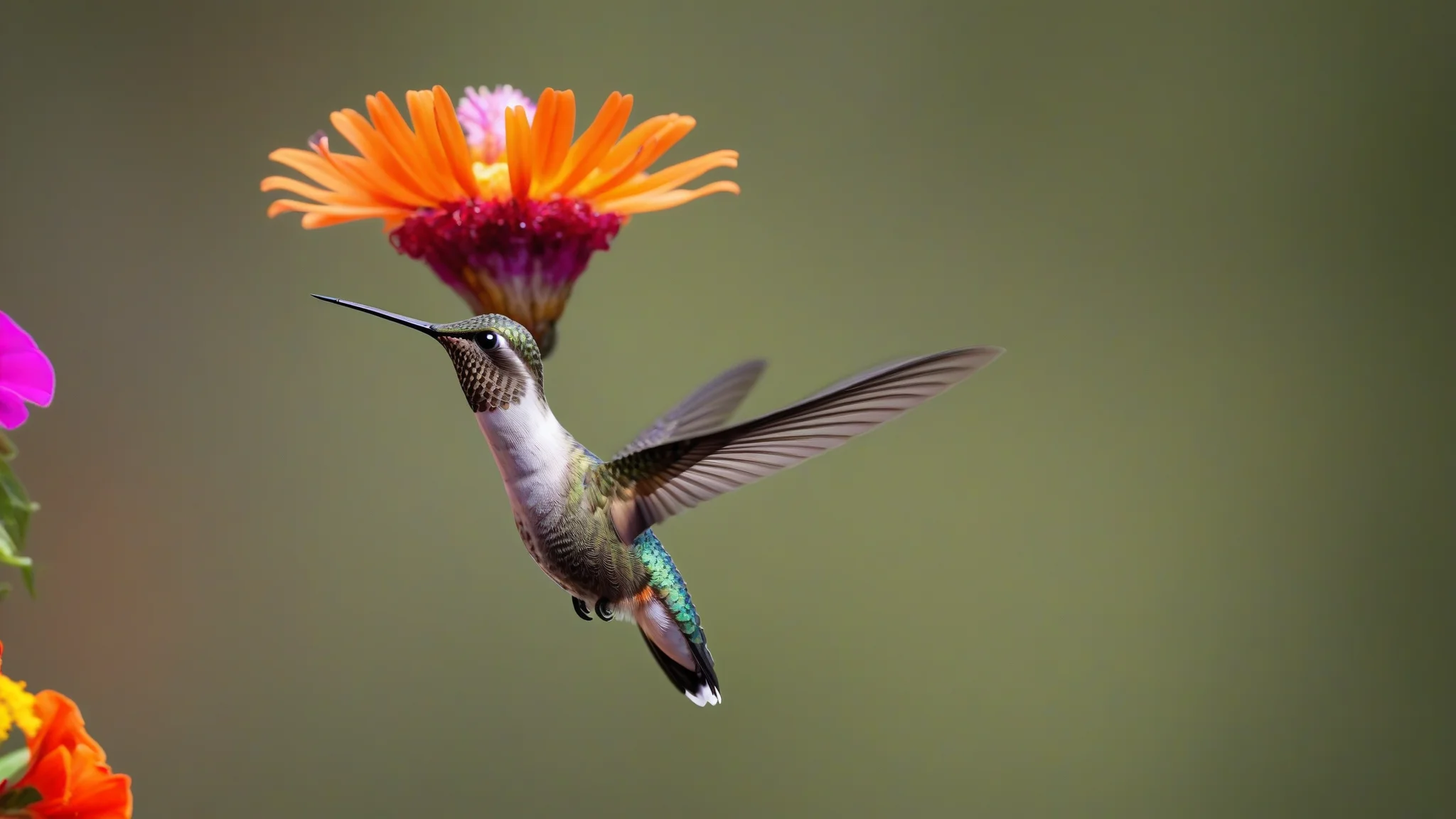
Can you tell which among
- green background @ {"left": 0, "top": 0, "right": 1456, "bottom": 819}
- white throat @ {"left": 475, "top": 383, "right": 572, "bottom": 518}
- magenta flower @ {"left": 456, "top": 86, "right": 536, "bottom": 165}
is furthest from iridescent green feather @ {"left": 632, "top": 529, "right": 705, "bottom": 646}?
green background @ {"left": 0, "top": 0, "right": 1456, "bottom": 819}

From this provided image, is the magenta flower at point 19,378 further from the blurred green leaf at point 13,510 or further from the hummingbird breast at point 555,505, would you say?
the hummingbird breast at point 555,505

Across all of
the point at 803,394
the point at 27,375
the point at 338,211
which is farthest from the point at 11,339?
the point at 803,394

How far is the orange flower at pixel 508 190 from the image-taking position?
48 cm

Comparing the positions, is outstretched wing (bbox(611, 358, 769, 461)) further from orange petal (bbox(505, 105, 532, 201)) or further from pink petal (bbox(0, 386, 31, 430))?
pink petal (bbox(0, 386, 31, 430))

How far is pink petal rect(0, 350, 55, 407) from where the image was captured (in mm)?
438

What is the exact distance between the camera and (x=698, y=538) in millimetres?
1814

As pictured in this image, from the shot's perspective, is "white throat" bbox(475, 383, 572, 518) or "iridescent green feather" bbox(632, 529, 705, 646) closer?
"white throat" bbox(475, 383, 572, 518)

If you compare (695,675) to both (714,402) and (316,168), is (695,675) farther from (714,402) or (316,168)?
(316,168)

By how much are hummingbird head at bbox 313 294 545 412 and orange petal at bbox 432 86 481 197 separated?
67 mm

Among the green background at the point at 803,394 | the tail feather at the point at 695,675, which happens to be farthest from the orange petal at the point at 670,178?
the green background at the point at 803,394

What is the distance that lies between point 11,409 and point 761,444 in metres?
0.29

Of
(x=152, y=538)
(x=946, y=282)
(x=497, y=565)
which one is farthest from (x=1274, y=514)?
(x=152, y=538)

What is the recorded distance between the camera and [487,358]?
44 cm

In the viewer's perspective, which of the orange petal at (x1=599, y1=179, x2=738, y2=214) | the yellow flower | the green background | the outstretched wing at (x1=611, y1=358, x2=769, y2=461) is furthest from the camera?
the green background
